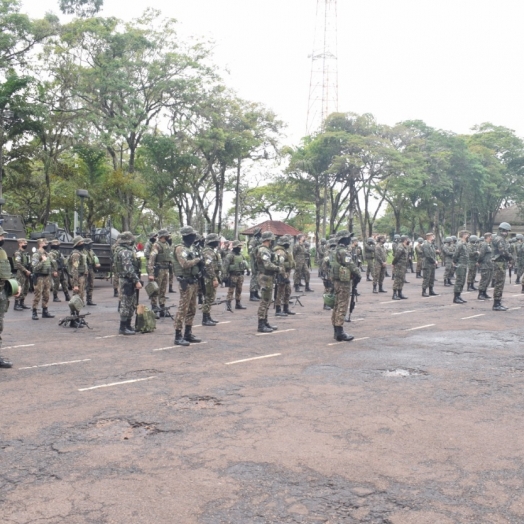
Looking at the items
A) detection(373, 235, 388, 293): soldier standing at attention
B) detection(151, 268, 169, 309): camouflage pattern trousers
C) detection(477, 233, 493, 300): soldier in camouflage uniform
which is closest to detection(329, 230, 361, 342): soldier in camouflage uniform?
detection(151, 268, 169, 309): camouflage pattern trousers

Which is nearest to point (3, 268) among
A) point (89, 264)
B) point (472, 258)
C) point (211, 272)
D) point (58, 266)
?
point (211, 272)

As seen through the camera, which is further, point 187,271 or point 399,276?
point 399,276

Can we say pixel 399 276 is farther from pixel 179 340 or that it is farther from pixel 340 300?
pixel 179 340

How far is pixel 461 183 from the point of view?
43500 mm

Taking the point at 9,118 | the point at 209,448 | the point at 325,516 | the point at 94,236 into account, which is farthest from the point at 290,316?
the point at 9,118

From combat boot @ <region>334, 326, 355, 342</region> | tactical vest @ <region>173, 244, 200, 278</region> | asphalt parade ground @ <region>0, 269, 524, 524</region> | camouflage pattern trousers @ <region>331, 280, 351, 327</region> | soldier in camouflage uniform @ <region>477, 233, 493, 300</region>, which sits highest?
soldier in camouflage uniform @ <region>477, 233, 493, 300</region>

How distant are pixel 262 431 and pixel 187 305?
4404 mm

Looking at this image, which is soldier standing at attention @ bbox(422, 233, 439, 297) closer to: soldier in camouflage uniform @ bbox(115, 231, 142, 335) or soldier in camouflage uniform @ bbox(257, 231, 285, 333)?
soldier in camouflage uniform @ bbox(257, 231, 285, 333)

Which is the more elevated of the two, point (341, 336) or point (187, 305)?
point (187, 305)

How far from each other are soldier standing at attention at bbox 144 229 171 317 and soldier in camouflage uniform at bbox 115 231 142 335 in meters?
1.88

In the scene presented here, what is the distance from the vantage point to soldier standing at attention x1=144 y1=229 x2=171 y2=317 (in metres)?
13.0

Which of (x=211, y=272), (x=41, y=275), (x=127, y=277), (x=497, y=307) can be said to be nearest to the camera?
(x=127, y=277)

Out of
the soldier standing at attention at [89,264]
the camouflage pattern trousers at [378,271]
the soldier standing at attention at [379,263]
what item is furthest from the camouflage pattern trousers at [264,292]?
the camouflage pattern trousers at [378,271]

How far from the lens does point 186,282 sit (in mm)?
9734
